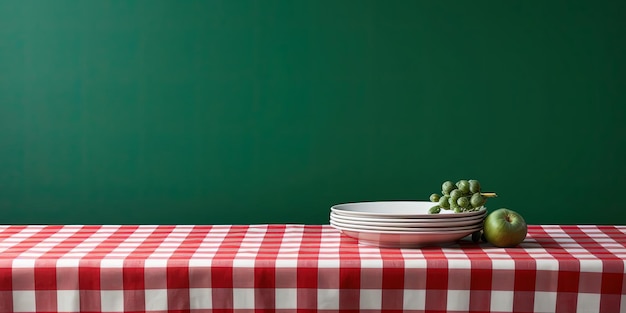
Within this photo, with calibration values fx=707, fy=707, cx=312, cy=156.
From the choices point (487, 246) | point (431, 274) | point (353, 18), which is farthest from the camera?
point (353, 18)

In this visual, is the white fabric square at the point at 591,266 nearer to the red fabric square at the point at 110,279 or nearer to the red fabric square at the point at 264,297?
the red fabric square at the point at 264,297

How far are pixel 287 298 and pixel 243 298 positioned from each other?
9cm

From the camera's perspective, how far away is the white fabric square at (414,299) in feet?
4.61

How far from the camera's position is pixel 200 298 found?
1421mm

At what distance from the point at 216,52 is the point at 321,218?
67 cm

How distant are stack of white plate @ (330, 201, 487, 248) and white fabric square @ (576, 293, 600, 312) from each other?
0.28 meters

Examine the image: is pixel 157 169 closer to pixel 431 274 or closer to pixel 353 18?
pixel 353 18

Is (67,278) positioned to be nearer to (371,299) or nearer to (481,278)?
(371,299)

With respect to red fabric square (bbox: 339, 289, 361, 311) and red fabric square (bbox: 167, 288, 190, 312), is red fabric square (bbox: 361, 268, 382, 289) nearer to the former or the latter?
red fabric square (bbox: 339, 289, 361, 311)

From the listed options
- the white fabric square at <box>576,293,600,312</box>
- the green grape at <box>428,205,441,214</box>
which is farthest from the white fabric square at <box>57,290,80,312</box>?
the white fabric square at <box>576,293,600,312</box>

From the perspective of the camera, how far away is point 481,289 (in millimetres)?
1403

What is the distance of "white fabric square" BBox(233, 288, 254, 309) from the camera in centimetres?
141

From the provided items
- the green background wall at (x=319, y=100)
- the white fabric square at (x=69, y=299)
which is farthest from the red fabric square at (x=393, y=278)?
the green background wall at (x=319, y=100)

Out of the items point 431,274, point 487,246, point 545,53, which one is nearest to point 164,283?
point 431,274
